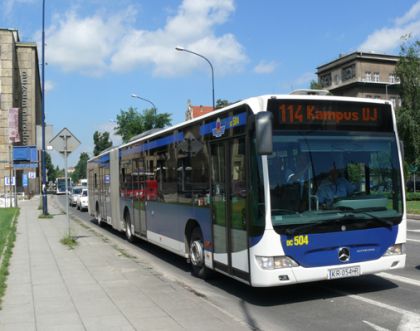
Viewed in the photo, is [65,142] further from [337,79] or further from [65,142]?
[337,79]

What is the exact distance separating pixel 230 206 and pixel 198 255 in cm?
195

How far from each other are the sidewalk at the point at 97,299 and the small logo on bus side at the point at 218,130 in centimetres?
248

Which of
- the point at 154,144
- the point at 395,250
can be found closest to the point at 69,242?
the point at 154,144

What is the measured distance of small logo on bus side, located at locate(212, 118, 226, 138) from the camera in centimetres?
823

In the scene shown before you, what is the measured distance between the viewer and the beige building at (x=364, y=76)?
79938 millimetres

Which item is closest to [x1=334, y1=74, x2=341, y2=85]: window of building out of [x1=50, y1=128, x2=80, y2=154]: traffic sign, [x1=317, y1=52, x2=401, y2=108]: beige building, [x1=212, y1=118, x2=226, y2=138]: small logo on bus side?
[x1=317, y1=52, x2=401, y2=108]: beige building

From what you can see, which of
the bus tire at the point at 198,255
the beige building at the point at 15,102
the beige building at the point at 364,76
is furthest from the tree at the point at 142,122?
the bus tire at the point at 198,255

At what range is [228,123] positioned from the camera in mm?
8031

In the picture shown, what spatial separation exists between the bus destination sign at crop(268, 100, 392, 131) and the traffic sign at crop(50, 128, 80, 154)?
10.8m

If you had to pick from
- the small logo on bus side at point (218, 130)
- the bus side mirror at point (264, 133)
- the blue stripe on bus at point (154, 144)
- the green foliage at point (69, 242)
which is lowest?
the green foliage at point (69, 242)

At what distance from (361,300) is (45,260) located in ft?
24.2

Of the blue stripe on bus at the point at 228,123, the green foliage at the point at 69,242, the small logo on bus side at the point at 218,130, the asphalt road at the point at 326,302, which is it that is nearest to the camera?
the asphalt road at the point at 326,302

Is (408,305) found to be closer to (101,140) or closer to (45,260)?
(45,260)

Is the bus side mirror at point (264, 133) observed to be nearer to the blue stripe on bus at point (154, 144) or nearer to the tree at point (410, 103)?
the blue stripe on bus at point (154, 144)
